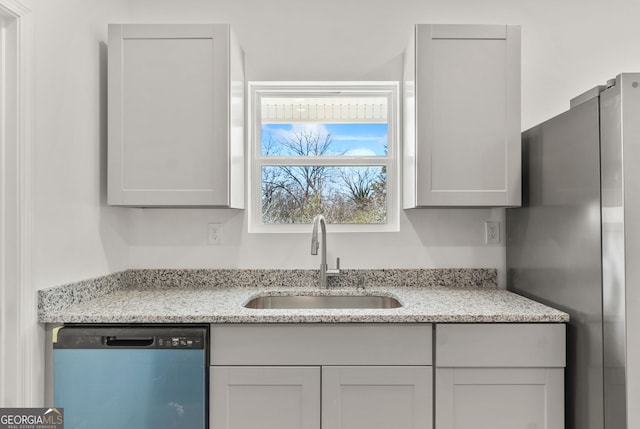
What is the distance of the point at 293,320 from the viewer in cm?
158

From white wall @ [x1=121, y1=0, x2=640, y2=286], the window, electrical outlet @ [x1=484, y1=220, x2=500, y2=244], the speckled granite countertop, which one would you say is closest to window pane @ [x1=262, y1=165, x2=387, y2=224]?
the window

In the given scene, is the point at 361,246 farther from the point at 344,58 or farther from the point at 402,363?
the point at 344,58

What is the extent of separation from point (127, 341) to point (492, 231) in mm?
1817

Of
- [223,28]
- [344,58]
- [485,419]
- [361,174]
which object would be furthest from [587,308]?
[223,28]

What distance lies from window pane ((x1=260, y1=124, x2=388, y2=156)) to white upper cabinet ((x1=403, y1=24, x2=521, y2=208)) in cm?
47

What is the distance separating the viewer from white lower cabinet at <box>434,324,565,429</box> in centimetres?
158

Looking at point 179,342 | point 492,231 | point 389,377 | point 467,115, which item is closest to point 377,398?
point 389,377

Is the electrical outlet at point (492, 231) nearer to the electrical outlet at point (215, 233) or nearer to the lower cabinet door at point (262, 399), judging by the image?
the lower cabinet door at point (262, 399)

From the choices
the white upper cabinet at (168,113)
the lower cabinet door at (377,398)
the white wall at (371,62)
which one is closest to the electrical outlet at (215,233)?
the white wall at (371,62)

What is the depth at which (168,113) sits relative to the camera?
74.9 inches

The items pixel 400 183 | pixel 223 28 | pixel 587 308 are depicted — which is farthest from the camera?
pixel 400 183

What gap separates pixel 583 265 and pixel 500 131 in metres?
0.70

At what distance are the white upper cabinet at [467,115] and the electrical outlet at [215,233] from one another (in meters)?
1.06

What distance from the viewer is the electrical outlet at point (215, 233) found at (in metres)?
2.25
